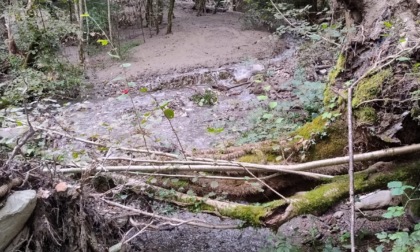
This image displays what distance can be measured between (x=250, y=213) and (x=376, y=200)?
1124 millimetres

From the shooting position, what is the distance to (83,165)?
2711mm

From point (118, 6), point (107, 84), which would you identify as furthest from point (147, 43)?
point (107, 84)

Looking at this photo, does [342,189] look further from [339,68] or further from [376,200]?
[339,68]

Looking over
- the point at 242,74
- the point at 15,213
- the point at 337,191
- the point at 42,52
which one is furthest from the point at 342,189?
the point at 42,52

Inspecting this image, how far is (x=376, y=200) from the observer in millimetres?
2881

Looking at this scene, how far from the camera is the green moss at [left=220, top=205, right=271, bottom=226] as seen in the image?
2.32m

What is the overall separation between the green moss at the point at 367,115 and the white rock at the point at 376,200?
78cm

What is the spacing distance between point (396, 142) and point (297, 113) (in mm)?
2268

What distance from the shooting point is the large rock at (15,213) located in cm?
201

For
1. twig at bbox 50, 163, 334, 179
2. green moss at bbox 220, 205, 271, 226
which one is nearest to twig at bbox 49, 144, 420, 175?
twig at bbox 50, 163, 334, 179

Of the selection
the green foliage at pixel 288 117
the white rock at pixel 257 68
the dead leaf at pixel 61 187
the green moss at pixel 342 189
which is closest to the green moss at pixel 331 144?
the green moss at pixel 342 189

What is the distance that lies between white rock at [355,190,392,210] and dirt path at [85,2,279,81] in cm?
563

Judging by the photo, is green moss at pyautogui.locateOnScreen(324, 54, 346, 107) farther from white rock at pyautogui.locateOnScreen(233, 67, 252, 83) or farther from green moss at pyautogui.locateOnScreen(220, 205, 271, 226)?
white rock at pyautogui.locateOnScreen(233, 67, 252, 83)

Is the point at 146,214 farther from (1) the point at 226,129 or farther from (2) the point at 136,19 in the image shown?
(2) the point at 136,19
